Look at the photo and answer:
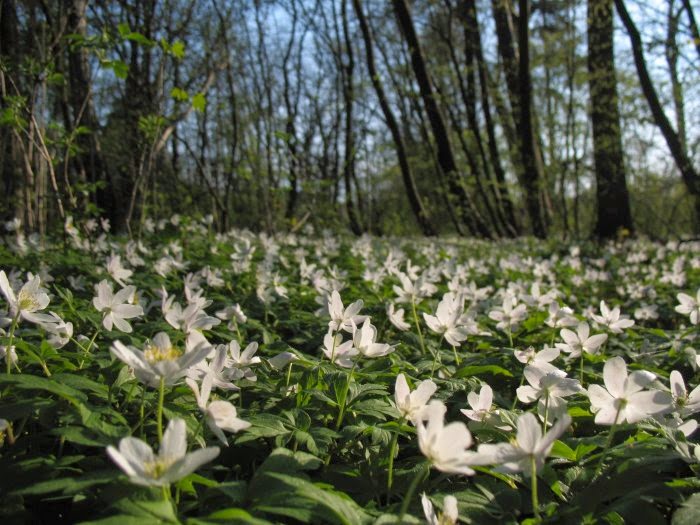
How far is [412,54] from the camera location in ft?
36.8

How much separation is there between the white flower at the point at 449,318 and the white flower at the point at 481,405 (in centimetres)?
52

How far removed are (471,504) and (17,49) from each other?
253 inches

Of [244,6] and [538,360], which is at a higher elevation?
[244,6]

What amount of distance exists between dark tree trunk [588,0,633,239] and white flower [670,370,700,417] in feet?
39.7

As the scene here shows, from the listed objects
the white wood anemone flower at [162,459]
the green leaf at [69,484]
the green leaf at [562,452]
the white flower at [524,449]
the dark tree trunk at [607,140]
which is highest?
the dark tree trunk at [607,140]

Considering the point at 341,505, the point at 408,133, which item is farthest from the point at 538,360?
the point at 408,133

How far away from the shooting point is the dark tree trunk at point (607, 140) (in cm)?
1232

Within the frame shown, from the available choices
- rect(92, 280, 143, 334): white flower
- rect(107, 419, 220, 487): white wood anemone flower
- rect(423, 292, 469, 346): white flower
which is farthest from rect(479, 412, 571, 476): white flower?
rect(92, 280, 143, 334): white flower

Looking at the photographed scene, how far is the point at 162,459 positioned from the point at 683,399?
146 cm

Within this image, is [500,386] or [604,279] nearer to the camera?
[500,386]

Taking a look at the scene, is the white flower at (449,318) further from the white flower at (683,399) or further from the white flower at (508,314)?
the white flower at (683,399)

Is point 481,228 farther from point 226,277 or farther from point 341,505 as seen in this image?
point 341,505

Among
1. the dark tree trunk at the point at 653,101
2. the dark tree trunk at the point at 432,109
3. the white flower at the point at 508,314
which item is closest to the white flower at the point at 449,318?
the white flower at the point at 508,314

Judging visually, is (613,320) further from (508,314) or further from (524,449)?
(524,449)
